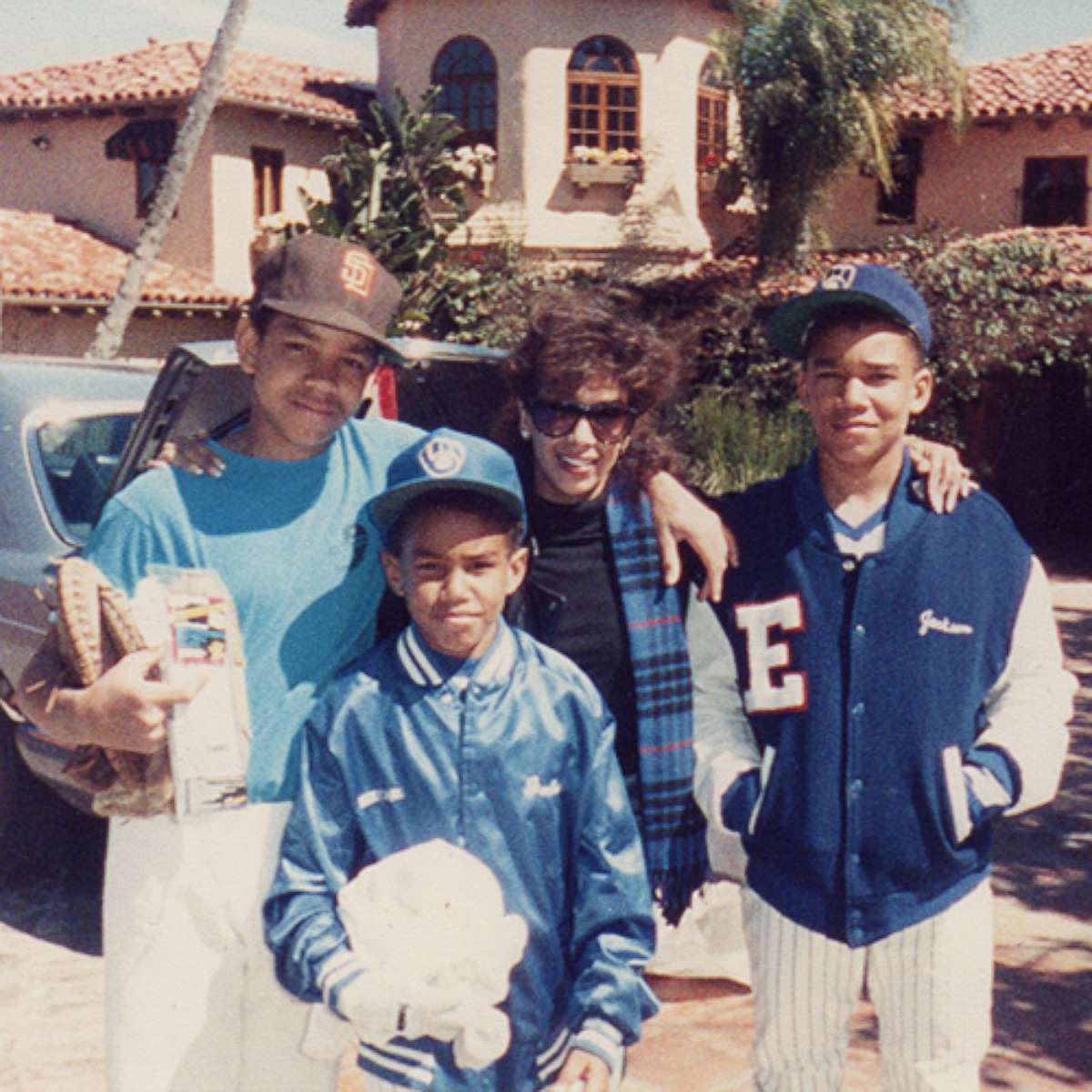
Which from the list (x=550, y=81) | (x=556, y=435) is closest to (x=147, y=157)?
(x=550, y=81)

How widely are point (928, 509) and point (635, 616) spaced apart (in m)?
0.58

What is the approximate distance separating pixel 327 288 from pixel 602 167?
18.6 metres

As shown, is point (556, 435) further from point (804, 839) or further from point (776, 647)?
point (804, 839)

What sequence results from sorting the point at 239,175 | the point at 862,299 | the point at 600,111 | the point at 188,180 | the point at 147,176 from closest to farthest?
1. the point at 862,299
2. the point at 600,111
3. the point at 239,175
4. the point at 188,180
5. the point at 147,176

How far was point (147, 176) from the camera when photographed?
22.6m

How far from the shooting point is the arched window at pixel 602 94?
20844 mm

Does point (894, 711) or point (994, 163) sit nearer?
point (894, 711)

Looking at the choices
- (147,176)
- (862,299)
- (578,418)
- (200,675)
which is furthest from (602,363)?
(147,176)

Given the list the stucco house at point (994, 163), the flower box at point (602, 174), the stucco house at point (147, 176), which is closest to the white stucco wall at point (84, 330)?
the stucco house at point (147, 176)

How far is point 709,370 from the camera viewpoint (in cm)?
1791

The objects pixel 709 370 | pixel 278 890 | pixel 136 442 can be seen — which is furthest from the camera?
pixel 709 370

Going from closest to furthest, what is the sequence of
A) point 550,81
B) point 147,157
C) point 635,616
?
point 635,616, point 550,81, point 147,157

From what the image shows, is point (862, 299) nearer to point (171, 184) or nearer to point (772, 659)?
point (772, 659)

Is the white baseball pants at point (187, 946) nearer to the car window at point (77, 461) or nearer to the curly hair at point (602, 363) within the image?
the curly hair at point (602, 363)
